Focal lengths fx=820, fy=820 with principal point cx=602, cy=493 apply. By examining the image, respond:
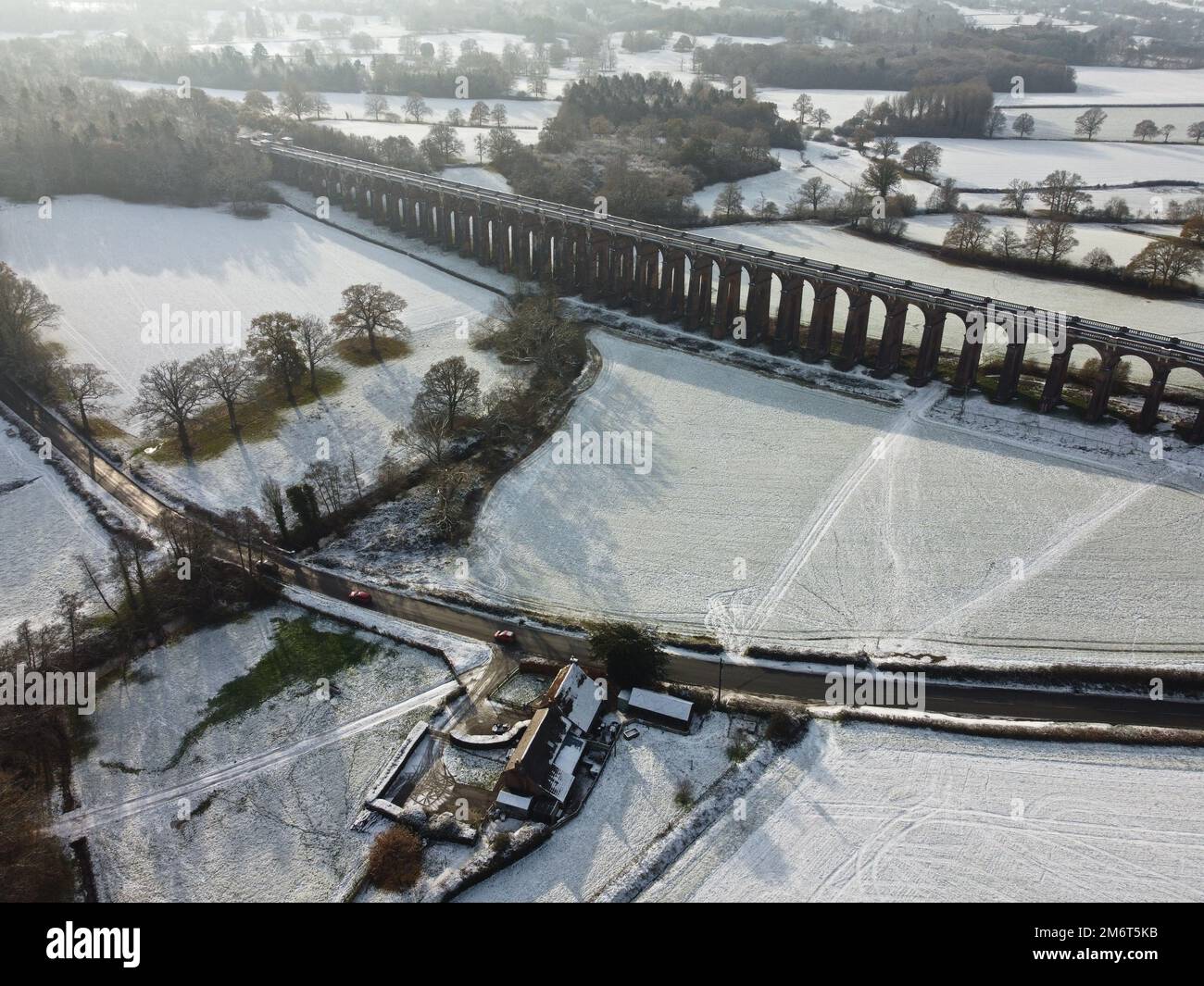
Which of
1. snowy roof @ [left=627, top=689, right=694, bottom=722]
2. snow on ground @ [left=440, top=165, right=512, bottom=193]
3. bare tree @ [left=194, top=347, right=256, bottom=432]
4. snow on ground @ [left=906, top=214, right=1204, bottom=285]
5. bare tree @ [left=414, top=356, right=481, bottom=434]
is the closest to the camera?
snowy roof @ [left=627, top=689, right=694, bottom=722]

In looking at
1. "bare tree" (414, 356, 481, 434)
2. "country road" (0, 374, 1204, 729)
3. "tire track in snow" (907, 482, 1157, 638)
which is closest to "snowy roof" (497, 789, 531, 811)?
"country road" (0, 374, 1204, 729)

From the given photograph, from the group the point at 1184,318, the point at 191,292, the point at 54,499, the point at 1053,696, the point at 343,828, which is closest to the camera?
the point at 343,828

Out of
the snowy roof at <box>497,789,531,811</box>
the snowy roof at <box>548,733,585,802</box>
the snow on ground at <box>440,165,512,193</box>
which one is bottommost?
the snowy roof at <box>497,789,531,811</box>

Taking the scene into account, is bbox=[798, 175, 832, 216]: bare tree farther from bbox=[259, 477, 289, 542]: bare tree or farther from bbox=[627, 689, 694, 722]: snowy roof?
bbox=[627, 689, 694, 722]: snowy roof

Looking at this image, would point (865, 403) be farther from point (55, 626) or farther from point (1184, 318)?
point (55, 626)

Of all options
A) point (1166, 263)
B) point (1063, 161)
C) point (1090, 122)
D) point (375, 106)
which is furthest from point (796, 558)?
point (375, 106)

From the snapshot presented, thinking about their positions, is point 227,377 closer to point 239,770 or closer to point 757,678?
point 239,770

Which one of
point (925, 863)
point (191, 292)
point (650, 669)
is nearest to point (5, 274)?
point (191, 292)
